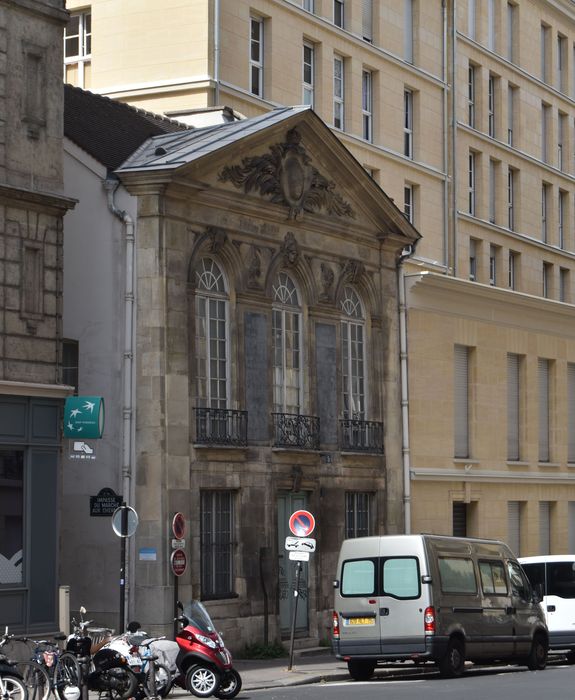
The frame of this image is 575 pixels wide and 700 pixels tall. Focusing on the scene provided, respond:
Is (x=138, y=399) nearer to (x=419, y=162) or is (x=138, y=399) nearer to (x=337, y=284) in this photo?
(x=337, y=284)

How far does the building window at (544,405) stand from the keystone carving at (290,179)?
12.6 metres

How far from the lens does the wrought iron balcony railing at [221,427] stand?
1257 inches

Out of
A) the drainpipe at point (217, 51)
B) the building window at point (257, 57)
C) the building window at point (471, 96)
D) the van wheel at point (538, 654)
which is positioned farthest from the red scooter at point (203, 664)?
the building window at point (471, 96)

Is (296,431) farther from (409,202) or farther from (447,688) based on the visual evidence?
(409,202)

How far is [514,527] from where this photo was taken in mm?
45906

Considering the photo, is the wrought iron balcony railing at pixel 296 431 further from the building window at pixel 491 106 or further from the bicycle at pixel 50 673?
the building window at pixel 491 106

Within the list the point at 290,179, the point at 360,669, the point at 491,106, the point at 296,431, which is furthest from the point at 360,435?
the point at 491,106

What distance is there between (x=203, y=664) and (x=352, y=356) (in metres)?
13.5

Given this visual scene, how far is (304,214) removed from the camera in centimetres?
3538

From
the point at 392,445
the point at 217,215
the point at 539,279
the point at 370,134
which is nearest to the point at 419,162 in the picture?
the point at 370,134

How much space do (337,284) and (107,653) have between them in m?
14.4

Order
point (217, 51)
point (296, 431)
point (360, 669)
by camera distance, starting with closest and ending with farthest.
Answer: point (360, 669)
point (296, 431)
point (217, 51)

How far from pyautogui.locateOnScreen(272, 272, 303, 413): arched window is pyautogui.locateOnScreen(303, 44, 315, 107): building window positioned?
11038 millimetres

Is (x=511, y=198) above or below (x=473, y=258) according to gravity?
above
